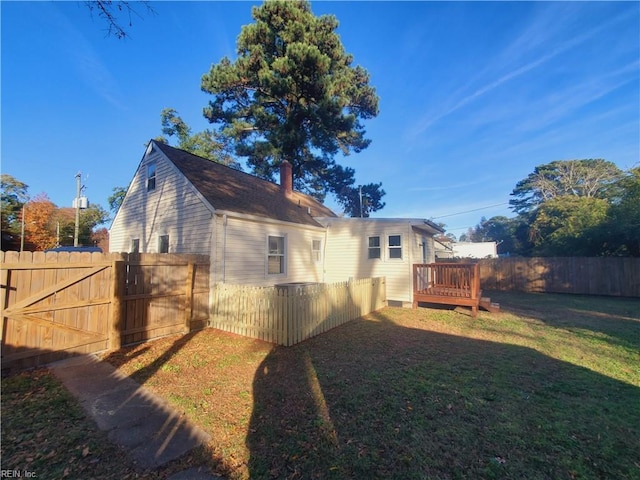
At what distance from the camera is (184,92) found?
1720 centimetres

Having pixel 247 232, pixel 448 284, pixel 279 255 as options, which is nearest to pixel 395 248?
pixel 448 284

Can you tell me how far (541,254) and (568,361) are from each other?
1702cm

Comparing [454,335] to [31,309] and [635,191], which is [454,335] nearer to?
[31,309]

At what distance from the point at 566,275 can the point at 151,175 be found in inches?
837

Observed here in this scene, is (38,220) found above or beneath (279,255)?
above

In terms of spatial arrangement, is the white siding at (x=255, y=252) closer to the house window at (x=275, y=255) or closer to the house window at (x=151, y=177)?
the house window at (x=275, y=255)

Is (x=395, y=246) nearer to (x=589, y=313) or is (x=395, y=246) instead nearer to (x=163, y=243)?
(x=589, y=313)

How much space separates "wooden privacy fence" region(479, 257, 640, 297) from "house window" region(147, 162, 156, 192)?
19.1 m

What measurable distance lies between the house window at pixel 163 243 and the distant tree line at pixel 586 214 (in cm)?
2051

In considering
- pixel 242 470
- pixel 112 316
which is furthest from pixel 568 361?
pixel 112 316

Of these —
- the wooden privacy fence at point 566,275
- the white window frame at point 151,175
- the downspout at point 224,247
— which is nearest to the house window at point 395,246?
the downspout at point 224,247

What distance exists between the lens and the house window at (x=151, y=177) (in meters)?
10.7

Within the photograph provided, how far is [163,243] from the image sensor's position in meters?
10.1

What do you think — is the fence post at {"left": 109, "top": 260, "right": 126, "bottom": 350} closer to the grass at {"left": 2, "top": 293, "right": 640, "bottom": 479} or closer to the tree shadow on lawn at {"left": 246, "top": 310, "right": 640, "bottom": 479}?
the grass at {"left": 2, "top": 293, "right": 640, "bottom": 479}
